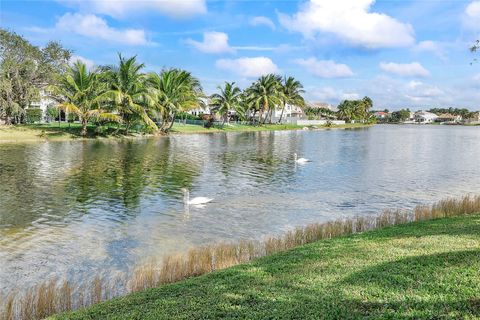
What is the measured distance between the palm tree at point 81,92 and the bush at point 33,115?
521 inches

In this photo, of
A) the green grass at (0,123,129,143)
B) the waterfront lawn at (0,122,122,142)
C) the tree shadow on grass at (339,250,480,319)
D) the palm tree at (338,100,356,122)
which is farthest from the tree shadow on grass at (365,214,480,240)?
the palm tree at (338,100,356,122)

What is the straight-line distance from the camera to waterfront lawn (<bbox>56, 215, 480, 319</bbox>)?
232 inches

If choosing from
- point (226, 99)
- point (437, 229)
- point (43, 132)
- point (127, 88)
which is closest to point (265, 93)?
point (226, 99)

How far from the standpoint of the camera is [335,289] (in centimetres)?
667

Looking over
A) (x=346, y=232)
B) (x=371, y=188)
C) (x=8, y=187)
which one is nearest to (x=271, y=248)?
(x=346, y=232)

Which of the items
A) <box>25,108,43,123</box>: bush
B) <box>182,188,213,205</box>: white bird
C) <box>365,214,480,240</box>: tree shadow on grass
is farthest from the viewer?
<box>25,108,43,123</box>: bush

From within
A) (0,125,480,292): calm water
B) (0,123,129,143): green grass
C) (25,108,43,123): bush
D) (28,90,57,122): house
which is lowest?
(0,125,480,292): calm water

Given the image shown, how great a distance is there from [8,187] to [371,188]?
773 inches

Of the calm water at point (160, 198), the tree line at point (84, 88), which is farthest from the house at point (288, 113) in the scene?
the calm water at point (160, 198)

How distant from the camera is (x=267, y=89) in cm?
9750

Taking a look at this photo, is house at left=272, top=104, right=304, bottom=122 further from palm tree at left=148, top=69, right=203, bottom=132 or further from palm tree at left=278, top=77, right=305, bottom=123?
palm tree at left=148, top=69, right=203, bottom=132

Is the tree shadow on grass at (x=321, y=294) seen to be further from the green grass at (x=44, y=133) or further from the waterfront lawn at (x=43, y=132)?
the waterfront lawn at (x=43, y=132)

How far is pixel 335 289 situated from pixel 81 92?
167ft

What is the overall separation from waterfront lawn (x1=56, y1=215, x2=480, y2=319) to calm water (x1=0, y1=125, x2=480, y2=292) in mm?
4197
